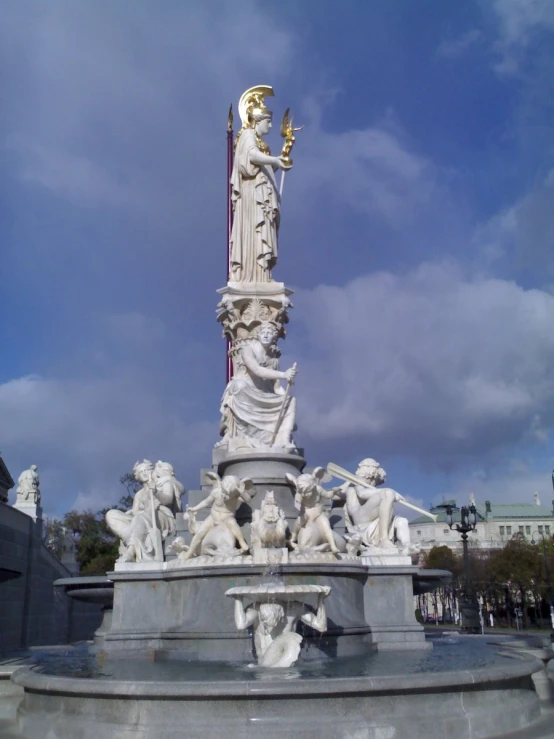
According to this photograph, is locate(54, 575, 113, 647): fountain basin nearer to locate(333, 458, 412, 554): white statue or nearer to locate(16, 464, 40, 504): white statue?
locate(333, 458, 412, 554): white statue

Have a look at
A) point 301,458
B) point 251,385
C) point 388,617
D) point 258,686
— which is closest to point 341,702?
point 258,686

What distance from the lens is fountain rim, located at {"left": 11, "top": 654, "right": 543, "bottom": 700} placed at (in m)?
6.08

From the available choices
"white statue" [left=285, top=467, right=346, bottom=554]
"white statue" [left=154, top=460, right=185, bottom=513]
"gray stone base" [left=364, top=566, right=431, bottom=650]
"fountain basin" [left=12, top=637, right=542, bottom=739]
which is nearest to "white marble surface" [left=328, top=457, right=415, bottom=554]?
"gray stone base" [left=364, top=566, right=431, bottom=650]

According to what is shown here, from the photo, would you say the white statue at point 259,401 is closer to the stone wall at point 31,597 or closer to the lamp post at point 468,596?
the stone wall at point 31,597

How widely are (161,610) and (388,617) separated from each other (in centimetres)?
347

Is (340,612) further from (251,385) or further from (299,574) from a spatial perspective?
(251,385)

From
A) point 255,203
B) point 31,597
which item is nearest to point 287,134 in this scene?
point 255,203

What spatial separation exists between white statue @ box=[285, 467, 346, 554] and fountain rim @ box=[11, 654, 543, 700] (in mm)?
3500

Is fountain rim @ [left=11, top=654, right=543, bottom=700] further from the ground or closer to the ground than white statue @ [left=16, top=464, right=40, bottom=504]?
closer to the ground

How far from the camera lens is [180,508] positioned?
496 inches

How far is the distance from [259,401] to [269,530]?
13.9 feet

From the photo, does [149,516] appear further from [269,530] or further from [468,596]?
[468,596]

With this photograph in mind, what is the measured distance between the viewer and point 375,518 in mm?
11539

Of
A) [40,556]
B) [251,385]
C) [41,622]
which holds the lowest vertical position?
[41,622]
